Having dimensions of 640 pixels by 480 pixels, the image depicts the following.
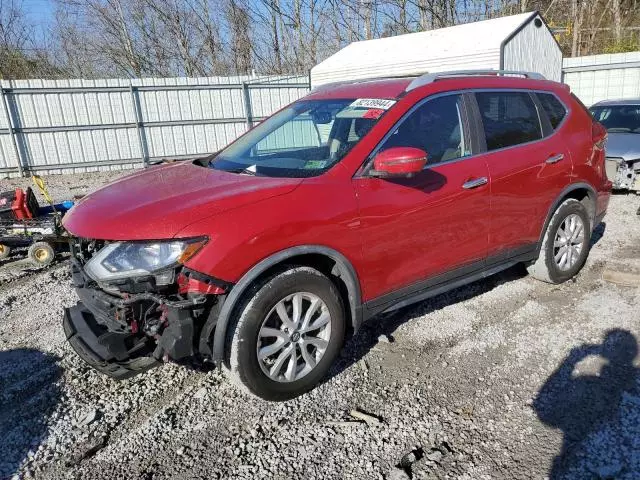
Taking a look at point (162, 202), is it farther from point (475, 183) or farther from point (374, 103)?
point (475, 183)

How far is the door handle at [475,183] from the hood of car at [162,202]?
1.31m

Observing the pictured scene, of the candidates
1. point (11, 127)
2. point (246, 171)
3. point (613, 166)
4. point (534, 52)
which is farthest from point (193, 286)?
point (534, 52)

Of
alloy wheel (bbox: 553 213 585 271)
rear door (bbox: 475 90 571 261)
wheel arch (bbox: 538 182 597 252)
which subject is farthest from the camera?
alloy wheel (bbox: 553 213 585 271)

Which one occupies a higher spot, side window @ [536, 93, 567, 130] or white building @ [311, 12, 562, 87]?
white building @ [311, 12, 562, 87]

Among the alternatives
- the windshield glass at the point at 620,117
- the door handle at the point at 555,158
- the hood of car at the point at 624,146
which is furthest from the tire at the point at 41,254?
the windshield glass at the point at 620,117

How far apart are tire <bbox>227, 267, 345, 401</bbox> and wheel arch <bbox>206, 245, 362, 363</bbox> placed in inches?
2.3

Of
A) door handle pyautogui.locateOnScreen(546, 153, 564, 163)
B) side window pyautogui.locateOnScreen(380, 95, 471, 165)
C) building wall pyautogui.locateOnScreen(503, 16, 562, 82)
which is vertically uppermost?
building wall pyautogui.locateOnScreen(503, 16, 562, 82)

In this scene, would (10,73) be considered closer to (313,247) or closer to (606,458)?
(313,247)

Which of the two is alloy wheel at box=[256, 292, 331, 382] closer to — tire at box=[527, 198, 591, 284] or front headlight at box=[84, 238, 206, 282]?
front headlight at box=[84, 238, 206, 282]

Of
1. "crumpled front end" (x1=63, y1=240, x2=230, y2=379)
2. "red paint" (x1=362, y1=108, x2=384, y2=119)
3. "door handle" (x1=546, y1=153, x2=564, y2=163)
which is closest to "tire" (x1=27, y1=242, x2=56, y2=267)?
"crumpled front end" (x1=63, y1=240, x2=230, y2=379)

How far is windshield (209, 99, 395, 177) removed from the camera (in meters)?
3.31

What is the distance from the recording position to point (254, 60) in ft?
87.7

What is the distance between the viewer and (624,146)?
791cm

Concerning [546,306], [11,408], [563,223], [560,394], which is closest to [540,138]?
[563,223]
